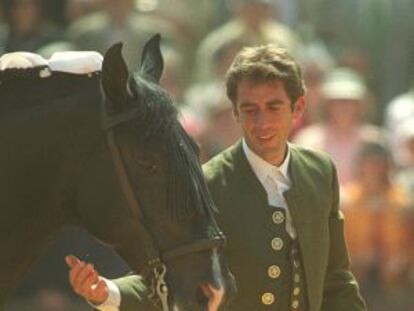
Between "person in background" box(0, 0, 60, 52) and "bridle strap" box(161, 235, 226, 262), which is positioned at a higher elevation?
"person in background" box(0, 0, 60, 52)

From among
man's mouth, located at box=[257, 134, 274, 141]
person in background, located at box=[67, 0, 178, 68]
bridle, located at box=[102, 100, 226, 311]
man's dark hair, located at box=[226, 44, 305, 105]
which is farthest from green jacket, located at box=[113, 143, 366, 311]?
person in background, located at box=[67, 0, 178, 68]

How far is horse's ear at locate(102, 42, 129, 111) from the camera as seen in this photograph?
4.43 meters

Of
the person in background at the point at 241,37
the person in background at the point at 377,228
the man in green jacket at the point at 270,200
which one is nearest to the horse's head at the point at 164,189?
the man in green jacket at the point at 270,200

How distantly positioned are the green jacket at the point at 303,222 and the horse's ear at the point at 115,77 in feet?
2.04

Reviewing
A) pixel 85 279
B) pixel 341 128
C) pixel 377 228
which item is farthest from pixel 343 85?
pixel 85 279

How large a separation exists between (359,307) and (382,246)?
3496 millimetres

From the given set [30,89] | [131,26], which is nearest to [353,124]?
[131,26]

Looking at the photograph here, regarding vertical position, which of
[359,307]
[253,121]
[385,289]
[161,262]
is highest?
[253,121]

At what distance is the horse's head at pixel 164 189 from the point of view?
451cm

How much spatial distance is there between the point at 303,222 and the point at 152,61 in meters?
0.73

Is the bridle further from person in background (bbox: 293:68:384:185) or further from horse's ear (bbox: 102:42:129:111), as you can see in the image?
person in background (bbox: 293:68:384:185)

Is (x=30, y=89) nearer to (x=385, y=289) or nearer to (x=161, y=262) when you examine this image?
(x=161, y=262)

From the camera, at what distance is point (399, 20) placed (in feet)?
32.2

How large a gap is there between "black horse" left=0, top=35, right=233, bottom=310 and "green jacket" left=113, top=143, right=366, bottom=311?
410 mm
